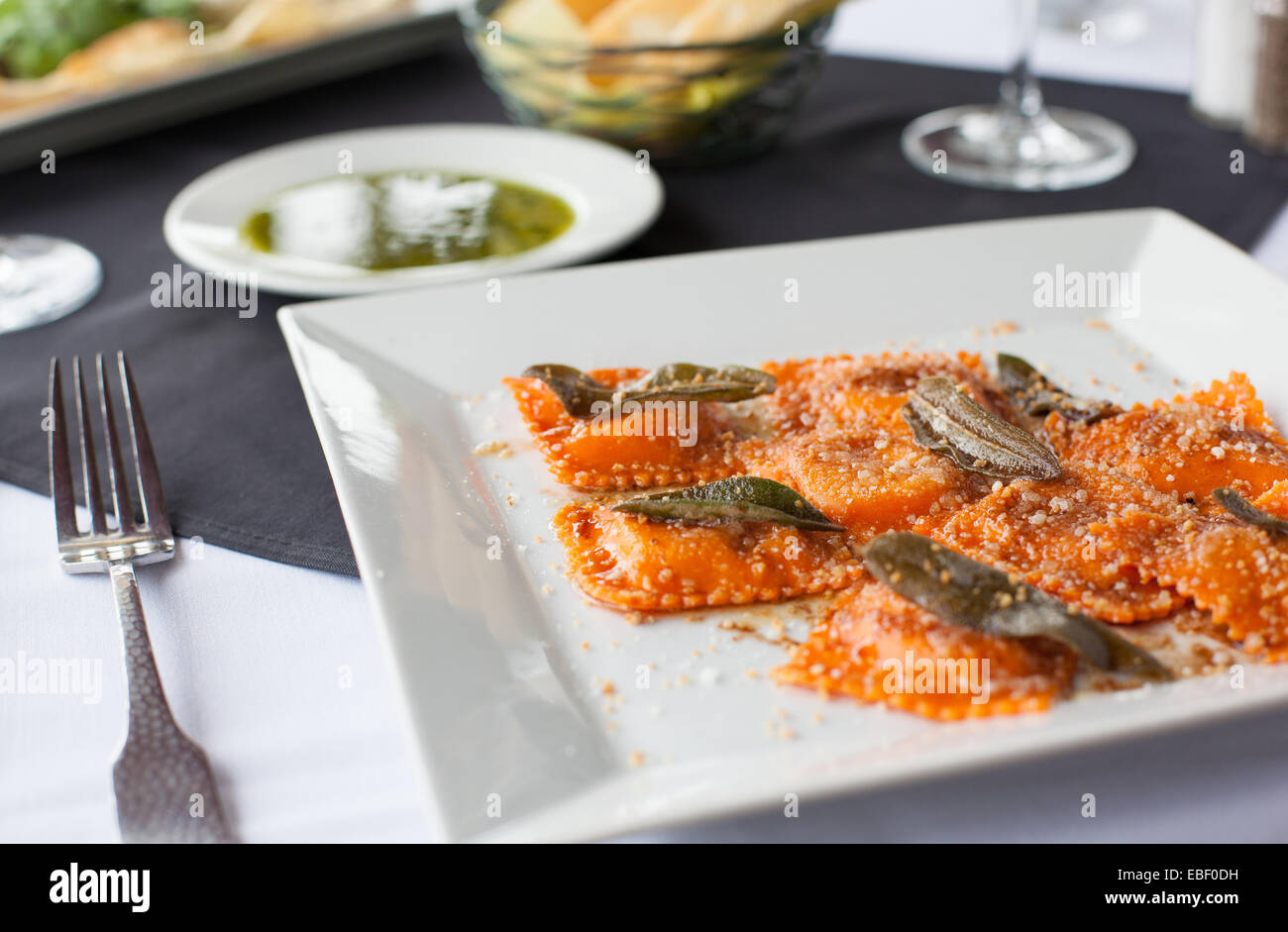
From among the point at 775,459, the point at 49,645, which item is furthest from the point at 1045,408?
the point at 49,645

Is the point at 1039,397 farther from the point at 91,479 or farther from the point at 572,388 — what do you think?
the point at 91,479

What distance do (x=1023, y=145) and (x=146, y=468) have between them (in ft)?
7.63

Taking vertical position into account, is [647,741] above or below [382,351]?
below

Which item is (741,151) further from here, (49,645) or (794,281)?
(49,645)

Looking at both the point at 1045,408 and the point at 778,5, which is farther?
the point at 778,5

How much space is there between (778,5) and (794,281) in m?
0.90

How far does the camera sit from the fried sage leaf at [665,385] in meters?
1.82

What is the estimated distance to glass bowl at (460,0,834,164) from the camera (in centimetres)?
281

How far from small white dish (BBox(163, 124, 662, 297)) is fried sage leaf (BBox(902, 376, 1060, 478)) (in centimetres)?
90

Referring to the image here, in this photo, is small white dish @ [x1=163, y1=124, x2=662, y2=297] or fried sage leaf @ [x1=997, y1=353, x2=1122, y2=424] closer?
fried sage leaf @ [x1=997, y1=353, x2=1122, y2=424]

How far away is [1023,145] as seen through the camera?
3117mm

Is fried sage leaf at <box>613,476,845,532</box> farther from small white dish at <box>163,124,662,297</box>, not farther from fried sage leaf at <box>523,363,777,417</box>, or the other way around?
small white dish at <box>163,124,662,297</box>

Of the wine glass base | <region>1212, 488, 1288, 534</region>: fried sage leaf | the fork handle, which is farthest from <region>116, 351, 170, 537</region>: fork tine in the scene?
the wine glass base
